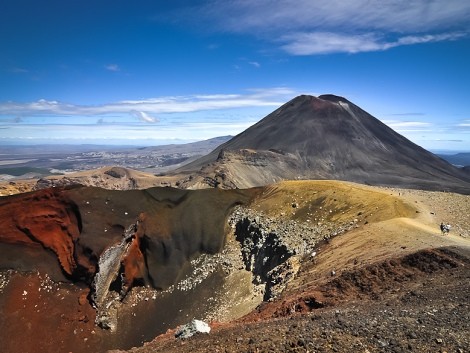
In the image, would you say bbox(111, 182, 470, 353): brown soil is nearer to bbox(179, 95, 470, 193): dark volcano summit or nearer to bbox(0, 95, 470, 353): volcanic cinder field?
bbox(0, 95, 470, 353): volcanic cinder field

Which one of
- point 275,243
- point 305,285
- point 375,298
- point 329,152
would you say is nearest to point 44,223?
point 275,243

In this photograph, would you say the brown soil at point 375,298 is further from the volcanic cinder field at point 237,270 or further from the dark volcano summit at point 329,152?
the dark volcano summit at point 329,152

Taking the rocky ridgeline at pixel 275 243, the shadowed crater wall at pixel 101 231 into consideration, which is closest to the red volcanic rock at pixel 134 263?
the shadowed crater wall at pixel 101 231

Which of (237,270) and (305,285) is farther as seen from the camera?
(237,270)

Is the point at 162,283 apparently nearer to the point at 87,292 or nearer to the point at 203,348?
the point at 87,292

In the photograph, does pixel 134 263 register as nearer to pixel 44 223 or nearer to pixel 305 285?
pixel 44 223

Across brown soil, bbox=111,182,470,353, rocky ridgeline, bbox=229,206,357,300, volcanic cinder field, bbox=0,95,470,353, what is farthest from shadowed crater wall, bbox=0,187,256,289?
brown soil, bbox=111,182,470,353

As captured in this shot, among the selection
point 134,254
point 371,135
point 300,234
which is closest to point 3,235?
point 134,254

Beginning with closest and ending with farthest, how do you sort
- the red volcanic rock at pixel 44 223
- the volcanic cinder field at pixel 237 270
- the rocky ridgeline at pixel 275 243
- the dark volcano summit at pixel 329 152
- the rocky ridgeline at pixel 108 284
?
the volcanic cinder field at pixel 237 270
the rocky ridgeline at pixel 275 243
the rocky ridgeline at pixel 108 284
the red volcanic rock at pixel 44 223
the dark volcano summit at pixel 329 152
